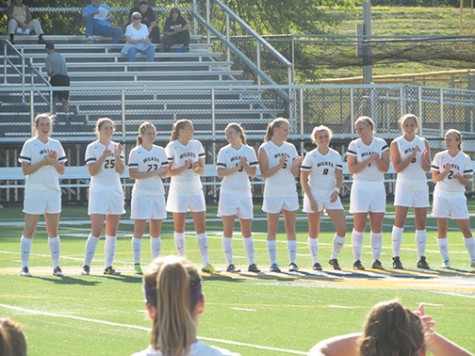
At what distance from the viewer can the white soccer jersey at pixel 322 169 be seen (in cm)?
1712

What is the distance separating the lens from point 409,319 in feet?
18.6

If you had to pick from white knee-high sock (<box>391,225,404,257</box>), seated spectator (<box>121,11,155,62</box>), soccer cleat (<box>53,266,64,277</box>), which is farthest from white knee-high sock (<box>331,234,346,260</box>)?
seated spectator (<box>121,11,155,62</box>)

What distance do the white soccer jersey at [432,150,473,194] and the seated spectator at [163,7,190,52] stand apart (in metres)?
19.3

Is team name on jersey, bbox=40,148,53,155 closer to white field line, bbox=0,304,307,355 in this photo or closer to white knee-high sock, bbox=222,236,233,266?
white knee-high sock, bbox=222,236,233,266

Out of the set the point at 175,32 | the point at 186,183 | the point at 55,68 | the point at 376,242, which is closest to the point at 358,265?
the point at 376,242

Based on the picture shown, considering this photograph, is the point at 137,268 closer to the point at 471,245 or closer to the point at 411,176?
the point at 411,176

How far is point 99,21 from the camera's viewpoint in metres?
37.1

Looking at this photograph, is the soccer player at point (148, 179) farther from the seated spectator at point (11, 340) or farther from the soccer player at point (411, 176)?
the seated spectator at point (11, 340)

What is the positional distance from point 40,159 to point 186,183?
1.85 metres

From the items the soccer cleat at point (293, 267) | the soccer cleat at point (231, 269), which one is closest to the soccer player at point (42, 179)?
the soccer cleat at point (231, 269)

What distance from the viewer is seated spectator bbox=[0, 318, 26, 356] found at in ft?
17.2

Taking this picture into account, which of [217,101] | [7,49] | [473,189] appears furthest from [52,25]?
[473,189]

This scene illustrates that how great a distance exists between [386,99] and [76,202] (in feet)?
23.8

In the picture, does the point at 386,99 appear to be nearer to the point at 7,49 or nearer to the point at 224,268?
the point at 7,49
